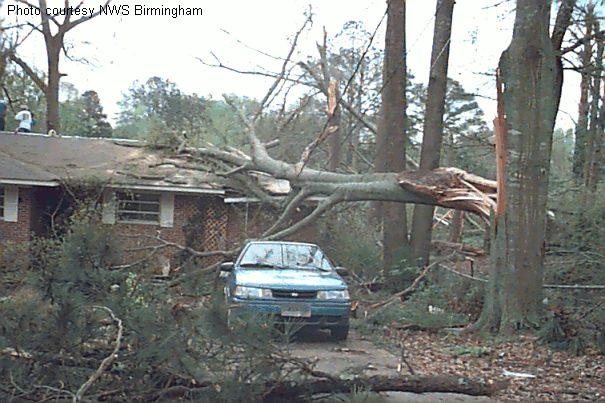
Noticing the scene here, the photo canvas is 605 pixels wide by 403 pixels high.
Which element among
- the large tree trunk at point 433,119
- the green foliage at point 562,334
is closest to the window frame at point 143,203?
the large tree trunk at point 433,119

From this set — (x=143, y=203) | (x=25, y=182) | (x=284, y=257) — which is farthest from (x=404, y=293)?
(x=25, y=182)

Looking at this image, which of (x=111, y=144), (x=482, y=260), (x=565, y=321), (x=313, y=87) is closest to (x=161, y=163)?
(x=111, y=144)

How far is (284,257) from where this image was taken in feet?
42.1

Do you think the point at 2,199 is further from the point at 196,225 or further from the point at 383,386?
the point at 383,386

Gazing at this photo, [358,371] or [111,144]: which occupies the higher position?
[111,144]

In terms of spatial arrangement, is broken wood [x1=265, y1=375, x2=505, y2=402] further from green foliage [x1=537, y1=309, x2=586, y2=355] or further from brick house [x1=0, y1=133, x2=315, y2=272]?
brick house [x1=0, y1=133, x2=315, y2=272]

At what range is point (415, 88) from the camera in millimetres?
37281

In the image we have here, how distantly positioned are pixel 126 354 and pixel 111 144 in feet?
67.0

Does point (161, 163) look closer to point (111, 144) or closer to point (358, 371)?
point (111, 144)

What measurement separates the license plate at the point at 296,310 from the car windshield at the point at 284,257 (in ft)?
4.39

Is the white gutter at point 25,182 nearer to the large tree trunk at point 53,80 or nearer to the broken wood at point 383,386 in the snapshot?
the large tree trunk at point 53,80

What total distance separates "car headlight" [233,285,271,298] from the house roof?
10441 mm

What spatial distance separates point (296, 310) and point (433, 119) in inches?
367

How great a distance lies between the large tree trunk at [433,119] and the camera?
19031 millimetres
